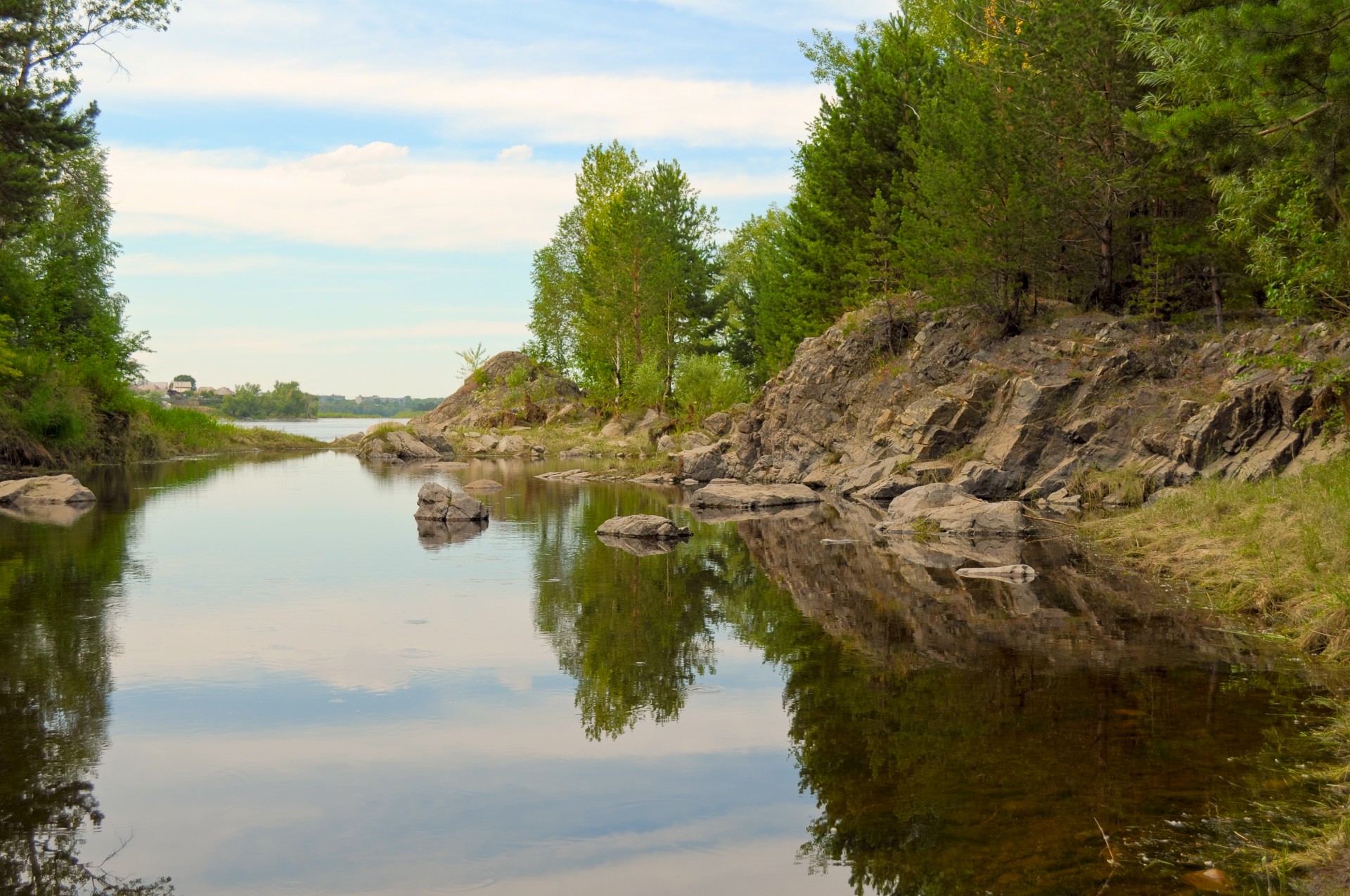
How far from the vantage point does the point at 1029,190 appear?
30.2 m

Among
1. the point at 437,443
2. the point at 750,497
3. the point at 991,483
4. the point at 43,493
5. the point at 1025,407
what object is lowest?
the point at 750,497

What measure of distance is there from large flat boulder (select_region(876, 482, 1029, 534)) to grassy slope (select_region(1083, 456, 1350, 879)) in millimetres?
1923

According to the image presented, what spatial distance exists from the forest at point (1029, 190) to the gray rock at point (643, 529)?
11665 mm

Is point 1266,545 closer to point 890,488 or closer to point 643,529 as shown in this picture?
point 643,529

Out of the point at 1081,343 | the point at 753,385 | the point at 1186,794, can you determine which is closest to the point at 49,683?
the point at 1186,794

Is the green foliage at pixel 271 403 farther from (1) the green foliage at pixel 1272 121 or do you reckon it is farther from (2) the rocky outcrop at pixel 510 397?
(1) the green foliage at pixel 1272 121

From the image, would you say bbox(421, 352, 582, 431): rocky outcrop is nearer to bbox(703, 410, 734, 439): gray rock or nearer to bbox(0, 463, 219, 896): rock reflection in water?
bbox(703, 410, 734, 439): gray rock

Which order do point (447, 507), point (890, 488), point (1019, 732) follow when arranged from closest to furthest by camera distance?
point (1019, 732)
point (447, 507)
point (890, 488)

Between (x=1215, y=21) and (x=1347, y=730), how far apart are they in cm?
774

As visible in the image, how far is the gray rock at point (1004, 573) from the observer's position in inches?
628

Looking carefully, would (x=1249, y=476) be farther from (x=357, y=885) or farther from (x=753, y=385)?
(x=753, y=385)

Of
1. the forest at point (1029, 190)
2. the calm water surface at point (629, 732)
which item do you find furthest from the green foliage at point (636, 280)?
the calm water surface at point (629, 732)

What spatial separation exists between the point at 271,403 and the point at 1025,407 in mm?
162143

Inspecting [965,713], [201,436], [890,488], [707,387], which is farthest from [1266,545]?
[201,436]
